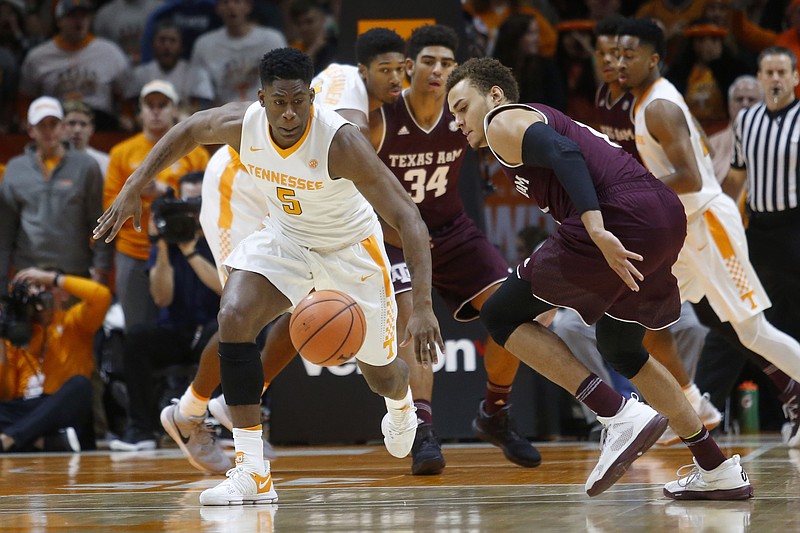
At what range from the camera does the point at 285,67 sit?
14.8 feet

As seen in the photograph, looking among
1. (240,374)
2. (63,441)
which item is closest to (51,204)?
(63,441)

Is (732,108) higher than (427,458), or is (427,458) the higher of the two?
(732,108)

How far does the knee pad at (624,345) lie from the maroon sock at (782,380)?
2.67m

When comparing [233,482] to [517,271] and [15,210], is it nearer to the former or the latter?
[517,271]

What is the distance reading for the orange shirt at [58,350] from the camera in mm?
8047

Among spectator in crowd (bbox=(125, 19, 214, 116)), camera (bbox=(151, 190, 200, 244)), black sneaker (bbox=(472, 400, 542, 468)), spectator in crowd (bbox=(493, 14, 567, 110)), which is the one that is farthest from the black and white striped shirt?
spectator in crowd (bbox=(125, 19, 214, 116))

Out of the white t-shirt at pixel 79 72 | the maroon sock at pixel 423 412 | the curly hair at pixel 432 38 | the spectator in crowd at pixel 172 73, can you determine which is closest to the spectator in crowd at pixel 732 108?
the curly hair at pixel 432 38

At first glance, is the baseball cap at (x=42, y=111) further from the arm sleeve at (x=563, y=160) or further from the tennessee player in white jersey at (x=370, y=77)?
the arm sleeve at (x=563, y=160)

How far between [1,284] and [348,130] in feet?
16.1

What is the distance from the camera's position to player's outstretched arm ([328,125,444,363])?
4.20 meters

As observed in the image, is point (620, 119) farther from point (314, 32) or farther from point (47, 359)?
point (314, 32)

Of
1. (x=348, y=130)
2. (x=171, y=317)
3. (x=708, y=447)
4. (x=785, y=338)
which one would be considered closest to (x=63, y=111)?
(x=171, y=317)

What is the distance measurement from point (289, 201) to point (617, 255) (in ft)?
4.91

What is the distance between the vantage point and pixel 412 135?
6.29m
